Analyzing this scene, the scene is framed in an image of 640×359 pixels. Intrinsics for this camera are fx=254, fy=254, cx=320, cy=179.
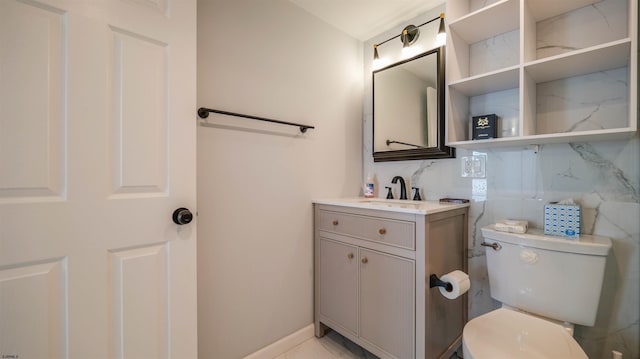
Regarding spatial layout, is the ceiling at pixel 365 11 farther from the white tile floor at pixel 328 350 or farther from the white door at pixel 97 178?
the white tile floor at pixel 328 350

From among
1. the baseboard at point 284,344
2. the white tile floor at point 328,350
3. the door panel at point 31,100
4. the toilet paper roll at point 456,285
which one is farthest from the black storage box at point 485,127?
the door panel at point 31,100

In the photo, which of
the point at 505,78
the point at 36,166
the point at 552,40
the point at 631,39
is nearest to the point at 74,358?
the point at 36,166

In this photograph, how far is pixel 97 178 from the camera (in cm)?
88

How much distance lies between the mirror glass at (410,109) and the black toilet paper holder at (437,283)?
813 mm

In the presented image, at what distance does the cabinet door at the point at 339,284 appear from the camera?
156cm

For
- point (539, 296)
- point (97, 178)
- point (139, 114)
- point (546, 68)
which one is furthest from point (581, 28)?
point (97, 178)

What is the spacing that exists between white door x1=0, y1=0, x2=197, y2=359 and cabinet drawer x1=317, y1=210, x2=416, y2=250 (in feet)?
2.85

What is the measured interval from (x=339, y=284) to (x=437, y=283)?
2.04 ft

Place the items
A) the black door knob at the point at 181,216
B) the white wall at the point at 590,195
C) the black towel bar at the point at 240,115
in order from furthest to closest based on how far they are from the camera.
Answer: the black towel bar at the point at 240,115, the white wall at the point at 590,195, the black door knob at the point at 181,216

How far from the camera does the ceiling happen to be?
1.72 metres

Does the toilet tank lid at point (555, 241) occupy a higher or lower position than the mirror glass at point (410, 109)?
lower

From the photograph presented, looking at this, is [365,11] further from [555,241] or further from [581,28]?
[555,241]

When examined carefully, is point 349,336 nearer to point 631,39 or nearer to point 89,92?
point 89,92

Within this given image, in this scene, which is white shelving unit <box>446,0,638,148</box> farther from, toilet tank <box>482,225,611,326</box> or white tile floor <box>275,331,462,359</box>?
white tile floor <box>275,331,462,359</box>
